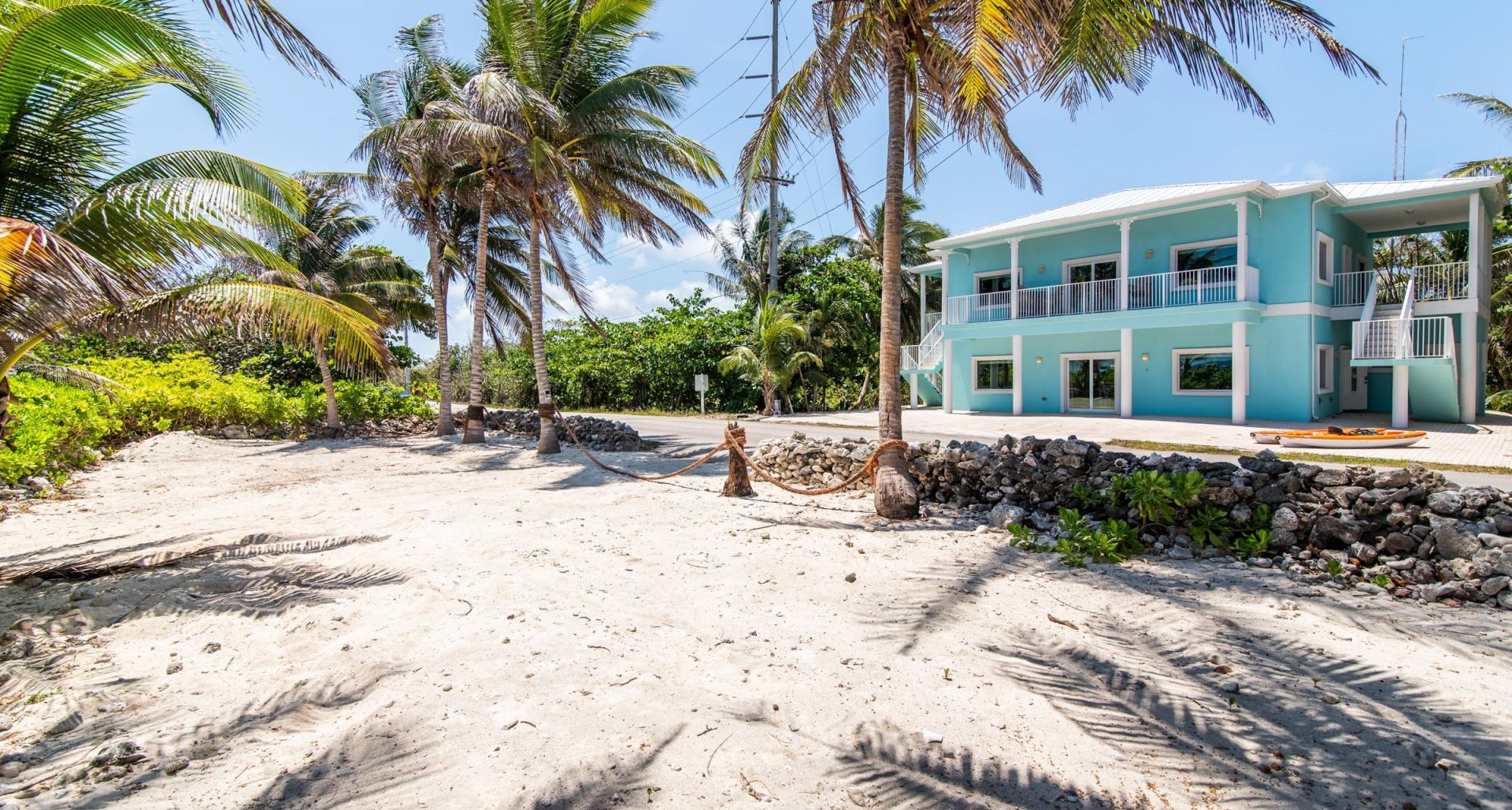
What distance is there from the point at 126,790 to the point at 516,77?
1212 cm

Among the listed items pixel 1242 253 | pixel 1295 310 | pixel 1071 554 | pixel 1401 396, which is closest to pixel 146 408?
pixel 1071 554

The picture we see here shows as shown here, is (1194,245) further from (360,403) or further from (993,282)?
(360,403)

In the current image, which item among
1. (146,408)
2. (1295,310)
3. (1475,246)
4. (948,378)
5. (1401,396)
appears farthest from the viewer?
(948,378)

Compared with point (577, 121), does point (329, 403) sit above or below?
below

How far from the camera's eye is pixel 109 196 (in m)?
4.64

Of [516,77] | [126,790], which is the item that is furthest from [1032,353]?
[126,790]

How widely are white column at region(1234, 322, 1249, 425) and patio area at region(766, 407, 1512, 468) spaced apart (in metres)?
0.35

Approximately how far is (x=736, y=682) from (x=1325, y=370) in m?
21.3

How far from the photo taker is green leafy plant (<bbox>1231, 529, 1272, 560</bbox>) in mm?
5273

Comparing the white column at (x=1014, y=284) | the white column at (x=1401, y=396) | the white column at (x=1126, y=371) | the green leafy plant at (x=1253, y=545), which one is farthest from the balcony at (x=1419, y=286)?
the green leafy plant at (x=1253, y=545)

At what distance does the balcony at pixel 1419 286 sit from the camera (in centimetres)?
1630

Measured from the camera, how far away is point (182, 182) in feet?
16.5

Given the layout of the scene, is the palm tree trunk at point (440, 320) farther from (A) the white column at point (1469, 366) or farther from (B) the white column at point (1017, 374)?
(A) the white column at point (1469, 366)

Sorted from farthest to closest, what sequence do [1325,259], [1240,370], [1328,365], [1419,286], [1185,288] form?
[1328,365], [1325,259], [1185,288], [1419,286], [1240,370]
